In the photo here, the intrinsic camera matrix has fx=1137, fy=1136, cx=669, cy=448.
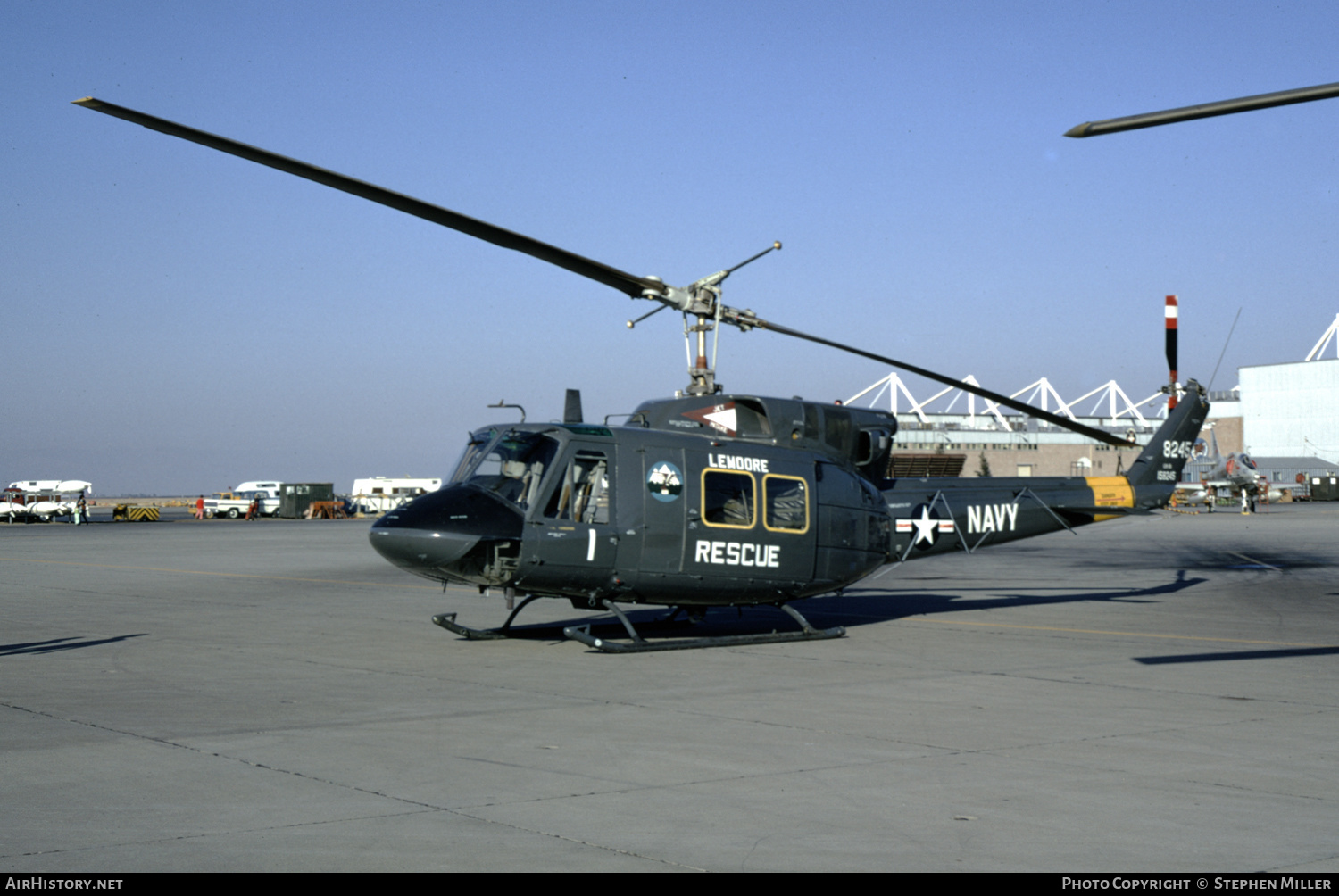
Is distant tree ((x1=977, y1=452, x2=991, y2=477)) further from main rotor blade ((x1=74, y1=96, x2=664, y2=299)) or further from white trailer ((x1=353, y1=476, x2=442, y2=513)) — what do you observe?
main rotor blade ((x1=74, y1=96, x2=664, y2=299))

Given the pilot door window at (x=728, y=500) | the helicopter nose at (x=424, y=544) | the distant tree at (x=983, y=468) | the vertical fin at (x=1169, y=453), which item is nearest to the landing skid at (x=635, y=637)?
the helicopter nose at (x=424, y=544)

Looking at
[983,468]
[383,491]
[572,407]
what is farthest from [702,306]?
[983,468]

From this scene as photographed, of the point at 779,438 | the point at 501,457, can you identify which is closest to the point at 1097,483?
the point at 779,438

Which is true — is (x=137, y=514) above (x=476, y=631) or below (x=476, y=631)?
below

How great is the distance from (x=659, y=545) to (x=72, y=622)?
29.0 ft

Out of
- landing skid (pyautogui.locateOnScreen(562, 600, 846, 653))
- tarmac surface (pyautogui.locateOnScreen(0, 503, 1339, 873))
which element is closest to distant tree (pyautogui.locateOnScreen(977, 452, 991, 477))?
tarmac surface (pyautogui.locateOnScreen(0, 503, 1339, 873))

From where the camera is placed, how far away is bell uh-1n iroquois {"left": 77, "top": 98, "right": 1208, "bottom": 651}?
12.6m

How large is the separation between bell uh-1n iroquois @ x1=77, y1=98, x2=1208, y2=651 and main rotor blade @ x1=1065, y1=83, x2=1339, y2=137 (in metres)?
5.58

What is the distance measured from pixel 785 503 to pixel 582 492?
9.11 ft

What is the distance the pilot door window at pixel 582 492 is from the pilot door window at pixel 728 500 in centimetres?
130

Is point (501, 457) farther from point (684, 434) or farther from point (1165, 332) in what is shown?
→ point (1165, 332)

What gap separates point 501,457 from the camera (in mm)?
13328

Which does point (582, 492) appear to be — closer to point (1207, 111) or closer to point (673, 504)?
point (673, 504)

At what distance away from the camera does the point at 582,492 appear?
1334 centimetres
